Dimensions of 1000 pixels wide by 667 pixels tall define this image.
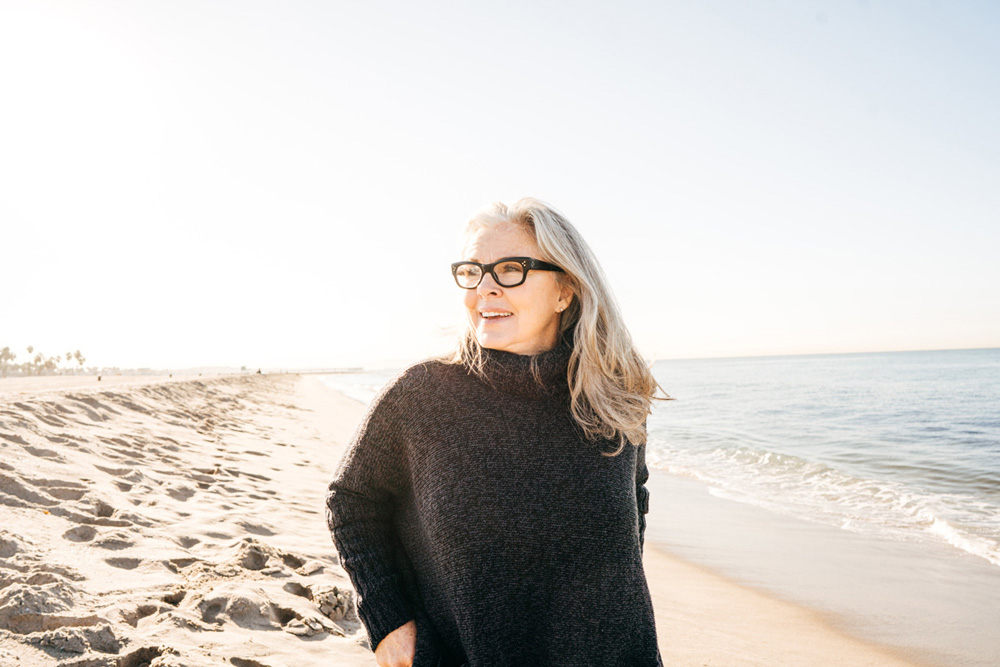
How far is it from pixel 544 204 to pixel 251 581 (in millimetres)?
2693

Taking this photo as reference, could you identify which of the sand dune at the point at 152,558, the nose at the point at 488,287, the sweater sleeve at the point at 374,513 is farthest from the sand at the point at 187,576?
the nose at the point at 488,287

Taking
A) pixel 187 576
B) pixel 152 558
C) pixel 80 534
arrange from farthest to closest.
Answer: pixel 80 534 < pixel 152 558 < pixel 187 576

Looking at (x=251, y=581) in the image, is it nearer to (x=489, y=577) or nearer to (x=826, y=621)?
(x=489, y=577)

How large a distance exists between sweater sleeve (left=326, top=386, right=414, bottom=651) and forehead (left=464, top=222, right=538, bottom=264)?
0.53 m

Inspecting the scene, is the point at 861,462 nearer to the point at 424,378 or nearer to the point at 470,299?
the point at 470,299

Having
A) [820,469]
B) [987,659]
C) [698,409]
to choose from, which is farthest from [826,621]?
[698,409]

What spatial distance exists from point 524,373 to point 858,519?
25.0ft

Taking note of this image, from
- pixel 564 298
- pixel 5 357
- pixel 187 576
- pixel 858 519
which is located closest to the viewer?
pixel 564 298

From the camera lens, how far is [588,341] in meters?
1.97

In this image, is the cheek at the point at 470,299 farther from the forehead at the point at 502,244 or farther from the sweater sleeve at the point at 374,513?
the sweater sleeve at the point at 374,513

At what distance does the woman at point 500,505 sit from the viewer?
1.62m

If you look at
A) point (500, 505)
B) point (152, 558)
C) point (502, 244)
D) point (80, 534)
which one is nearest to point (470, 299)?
point (502, 244)

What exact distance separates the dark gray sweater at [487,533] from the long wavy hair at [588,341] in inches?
4.1

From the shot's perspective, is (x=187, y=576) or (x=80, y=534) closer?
(x=187, y=576)
